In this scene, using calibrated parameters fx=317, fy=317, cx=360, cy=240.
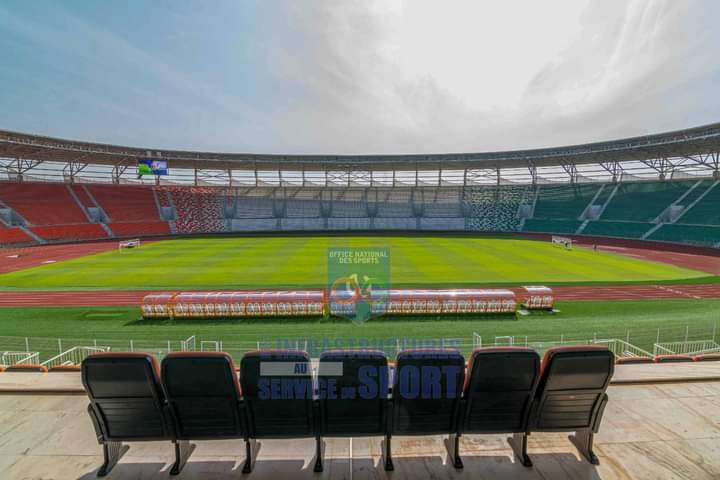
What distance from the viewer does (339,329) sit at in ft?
40.1

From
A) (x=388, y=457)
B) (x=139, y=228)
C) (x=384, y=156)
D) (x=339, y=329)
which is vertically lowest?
(x=339, y=329)

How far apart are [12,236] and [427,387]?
53.7 metres

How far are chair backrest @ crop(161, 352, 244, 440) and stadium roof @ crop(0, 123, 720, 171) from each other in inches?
1888

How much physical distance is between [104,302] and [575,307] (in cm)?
2321

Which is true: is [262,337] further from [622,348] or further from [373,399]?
[622,348]

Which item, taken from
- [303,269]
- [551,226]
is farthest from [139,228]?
[551,226]

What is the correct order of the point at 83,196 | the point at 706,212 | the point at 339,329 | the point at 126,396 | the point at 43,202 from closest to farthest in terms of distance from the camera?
the point at 126,396
the point at 339,329
the point at 706,212
the point at 43,202
the point at 83,196

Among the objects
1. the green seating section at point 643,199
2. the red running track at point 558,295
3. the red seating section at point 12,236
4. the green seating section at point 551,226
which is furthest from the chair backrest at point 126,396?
the green seating section at point 643,199

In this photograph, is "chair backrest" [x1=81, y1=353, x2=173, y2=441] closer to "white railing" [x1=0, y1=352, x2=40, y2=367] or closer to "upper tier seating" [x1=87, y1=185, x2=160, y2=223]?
"white railing" [x1=0, y1=352, x2=40, y2=367]

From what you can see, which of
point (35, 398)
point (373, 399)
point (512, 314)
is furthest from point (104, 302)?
point (512, 314)

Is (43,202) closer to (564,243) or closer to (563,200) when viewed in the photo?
(564,243)

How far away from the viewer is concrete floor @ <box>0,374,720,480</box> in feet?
9.30

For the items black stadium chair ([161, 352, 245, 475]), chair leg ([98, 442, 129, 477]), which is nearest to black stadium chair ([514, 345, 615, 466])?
black stadium chair ([161, 352, 245, 475])

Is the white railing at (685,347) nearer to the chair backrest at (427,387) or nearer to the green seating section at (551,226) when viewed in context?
the chair backrest at (427,387)
